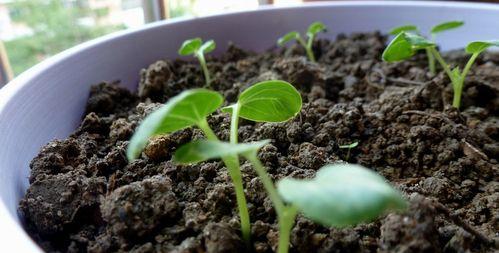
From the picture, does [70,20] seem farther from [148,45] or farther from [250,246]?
[250,246]

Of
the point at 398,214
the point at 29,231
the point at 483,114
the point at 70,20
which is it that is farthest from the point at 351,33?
the point at 70,20

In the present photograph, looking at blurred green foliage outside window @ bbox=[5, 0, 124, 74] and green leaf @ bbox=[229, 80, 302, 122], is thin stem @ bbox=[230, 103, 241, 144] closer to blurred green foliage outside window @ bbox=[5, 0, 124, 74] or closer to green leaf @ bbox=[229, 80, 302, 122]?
green leaf @ bbox=[229, 80, 302, 122]

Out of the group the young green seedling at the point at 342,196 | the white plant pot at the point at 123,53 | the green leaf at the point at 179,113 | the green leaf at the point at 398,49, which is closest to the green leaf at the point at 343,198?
the young green seedling at the point at 342,196

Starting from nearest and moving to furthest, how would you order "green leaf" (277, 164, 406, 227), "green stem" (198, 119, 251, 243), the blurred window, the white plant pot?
"green leaf" (277, 164, 406, 227) < "green stem" (198, 119, 251, 243) < the white plant pot < the blurred window

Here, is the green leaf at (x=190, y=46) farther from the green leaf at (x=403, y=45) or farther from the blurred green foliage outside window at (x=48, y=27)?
the blurred green foliage outside window at (x=48, y=27)

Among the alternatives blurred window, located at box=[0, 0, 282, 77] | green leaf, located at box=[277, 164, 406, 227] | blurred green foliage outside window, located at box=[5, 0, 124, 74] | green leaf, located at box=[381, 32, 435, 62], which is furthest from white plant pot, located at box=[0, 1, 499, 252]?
blurred green foliage outside window, located at box=[5, 0, 124, 74]

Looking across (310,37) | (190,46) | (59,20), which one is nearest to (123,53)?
(190,46)
